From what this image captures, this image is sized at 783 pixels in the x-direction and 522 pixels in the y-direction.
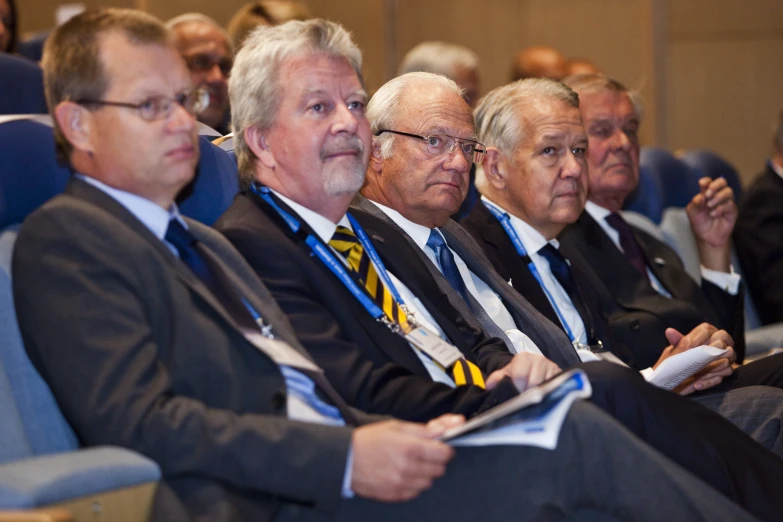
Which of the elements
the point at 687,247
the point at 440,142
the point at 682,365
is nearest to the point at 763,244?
the point at 687,247

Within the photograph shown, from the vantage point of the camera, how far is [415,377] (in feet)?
6.56

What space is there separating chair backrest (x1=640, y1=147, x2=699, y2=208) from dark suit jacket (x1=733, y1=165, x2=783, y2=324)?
10.3 inches

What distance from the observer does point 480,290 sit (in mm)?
2783

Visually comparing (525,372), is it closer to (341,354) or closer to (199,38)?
(341,354)

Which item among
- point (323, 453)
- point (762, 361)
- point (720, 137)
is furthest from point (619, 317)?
point (720, 137)

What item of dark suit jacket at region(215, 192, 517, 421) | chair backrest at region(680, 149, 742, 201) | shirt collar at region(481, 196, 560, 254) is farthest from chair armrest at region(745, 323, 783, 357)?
dark suit jacket at region(215, 192, 517, 421)

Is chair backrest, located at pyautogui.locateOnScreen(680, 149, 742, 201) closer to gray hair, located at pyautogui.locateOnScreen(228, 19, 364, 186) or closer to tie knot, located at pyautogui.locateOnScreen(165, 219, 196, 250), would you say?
gray hair, located at pyautogui.locateOnScreen(228, 19, 364, 186)

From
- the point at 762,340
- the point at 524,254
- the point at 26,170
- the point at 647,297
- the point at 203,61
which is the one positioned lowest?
the point at 762,340

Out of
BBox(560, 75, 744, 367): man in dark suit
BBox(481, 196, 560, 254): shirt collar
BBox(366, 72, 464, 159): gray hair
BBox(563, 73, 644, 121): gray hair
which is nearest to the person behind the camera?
BBox(366, 72, 464, 159): gray hair

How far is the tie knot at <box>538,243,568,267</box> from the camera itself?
10.2 feet

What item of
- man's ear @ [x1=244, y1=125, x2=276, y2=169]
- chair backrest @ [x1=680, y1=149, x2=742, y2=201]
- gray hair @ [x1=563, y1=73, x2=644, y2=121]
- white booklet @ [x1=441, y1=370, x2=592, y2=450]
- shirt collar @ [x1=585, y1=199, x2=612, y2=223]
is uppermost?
man's ear @ [x1=244, y1=125, x2=276, y2=169]

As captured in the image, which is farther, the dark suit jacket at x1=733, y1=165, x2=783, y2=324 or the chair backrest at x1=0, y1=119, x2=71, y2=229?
the dark suit jacket at x1=733, y1=165, x2=783, y2=324

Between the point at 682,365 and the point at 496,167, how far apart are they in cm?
95

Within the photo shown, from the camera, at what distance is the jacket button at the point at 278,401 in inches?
68.0
